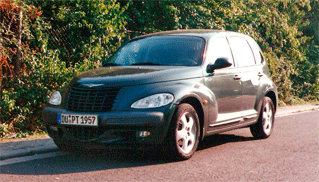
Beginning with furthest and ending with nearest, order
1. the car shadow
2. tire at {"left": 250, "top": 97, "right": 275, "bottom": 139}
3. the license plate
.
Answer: tire at {"left": 250, "top": 97, "right": 275, "bottom": 139}
the license plate
the car shadow

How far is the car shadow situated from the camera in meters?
6.25

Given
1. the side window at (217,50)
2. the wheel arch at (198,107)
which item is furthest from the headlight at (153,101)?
the side window at (217,50)

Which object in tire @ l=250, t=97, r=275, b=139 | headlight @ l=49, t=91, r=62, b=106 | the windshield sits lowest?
tire @ l=250, t=97, r=275, b=139

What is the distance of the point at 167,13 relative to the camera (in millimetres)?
13180

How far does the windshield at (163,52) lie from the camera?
7.60m

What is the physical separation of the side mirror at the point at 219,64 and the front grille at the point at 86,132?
1955mm

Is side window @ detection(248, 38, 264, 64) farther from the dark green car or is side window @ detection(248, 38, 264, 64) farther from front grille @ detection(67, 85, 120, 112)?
front grille @ detection(67, 85, 120, 112)

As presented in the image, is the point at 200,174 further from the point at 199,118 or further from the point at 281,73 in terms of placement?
the point at 281,73

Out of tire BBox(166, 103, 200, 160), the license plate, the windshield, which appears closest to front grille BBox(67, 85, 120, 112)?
the license plate

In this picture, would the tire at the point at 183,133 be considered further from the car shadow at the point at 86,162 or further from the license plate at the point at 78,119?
the license plate at the point at 78,119

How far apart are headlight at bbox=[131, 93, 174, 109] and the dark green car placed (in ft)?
→ 0.04

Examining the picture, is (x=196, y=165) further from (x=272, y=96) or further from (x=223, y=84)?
(x=272, y=96)

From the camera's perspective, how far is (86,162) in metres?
6.75

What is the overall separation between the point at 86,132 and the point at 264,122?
368 cm
